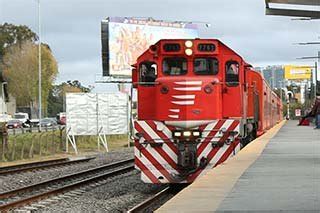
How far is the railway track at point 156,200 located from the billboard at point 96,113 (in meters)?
20.5

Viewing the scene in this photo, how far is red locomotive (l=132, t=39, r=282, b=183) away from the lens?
1377 cm

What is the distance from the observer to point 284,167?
1309 centimetres

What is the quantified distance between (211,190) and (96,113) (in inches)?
1035

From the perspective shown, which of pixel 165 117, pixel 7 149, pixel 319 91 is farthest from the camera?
pixel 7 149

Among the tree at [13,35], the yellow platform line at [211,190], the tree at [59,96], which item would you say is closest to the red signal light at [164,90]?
the yellow platform line at [211,190]

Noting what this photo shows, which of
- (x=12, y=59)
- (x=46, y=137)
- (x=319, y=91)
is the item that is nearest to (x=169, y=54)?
(x=319, y=91)

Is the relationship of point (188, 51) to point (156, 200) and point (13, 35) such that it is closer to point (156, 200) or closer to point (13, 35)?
point (156, 200)

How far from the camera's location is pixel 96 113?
3544cm

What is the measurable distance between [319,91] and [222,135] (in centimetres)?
829

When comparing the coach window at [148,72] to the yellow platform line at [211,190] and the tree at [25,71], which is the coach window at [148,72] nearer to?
the yellow platform line at [211,190]

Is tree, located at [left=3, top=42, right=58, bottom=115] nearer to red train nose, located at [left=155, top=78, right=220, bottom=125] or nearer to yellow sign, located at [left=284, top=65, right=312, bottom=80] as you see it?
yellow sign, located at [left=284, top=65, right=312, bottom=80]

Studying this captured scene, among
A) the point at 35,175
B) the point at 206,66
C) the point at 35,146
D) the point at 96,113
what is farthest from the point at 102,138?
the point at 206,66

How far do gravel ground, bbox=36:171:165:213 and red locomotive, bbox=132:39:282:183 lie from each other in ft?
2.80

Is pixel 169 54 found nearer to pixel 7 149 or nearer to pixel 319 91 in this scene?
pixel 319 91
